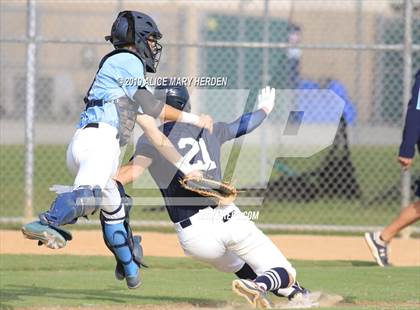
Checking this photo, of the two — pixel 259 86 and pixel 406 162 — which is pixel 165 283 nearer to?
pixel 406 162

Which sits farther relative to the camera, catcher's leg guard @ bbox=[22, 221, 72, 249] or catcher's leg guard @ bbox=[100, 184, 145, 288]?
catcher's leg guard @ bbox=[100, 184, 145, 288]

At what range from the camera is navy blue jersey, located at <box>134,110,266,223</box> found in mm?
7535

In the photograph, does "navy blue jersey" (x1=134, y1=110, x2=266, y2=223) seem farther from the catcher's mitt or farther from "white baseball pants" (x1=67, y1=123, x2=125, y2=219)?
"white baseball pants" (x1=67, y1=123, x2=125, y2=219)

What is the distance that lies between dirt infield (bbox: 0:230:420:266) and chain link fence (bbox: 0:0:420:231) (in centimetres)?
39

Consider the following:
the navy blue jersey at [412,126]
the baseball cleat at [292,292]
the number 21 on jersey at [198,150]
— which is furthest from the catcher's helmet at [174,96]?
the navy blue jersey at [412,126]

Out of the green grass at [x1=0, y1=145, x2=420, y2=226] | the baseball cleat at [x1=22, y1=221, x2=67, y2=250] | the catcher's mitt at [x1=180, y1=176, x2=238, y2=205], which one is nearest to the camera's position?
the baseball cleat at [x1=22, y1=221, x2=67, y2=250]

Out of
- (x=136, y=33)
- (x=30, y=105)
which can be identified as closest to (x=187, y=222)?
(x=136, y=33)

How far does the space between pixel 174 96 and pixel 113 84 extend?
634 millimetres

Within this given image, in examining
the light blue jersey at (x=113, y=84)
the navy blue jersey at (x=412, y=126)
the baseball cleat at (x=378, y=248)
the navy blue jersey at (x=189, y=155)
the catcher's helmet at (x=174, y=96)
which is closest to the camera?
the light blue jersey at (x=113, y=84)

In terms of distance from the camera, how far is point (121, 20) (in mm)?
7492

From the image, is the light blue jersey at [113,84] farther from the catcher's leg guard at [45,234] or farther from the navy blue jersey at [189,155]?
the catcher's leg guard at [45,234]

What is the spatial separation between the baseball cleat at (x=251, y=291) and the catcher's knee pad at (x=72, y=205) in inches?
42.2

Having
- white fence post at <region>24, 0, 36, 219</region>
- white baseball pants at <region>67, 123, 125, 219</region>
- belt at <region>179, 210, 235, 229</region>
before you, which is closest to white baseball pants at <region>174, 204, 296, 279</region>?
belt at <region>179, 210, 235, 229</region>

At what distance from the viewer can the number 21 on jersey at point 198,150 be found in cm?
766
